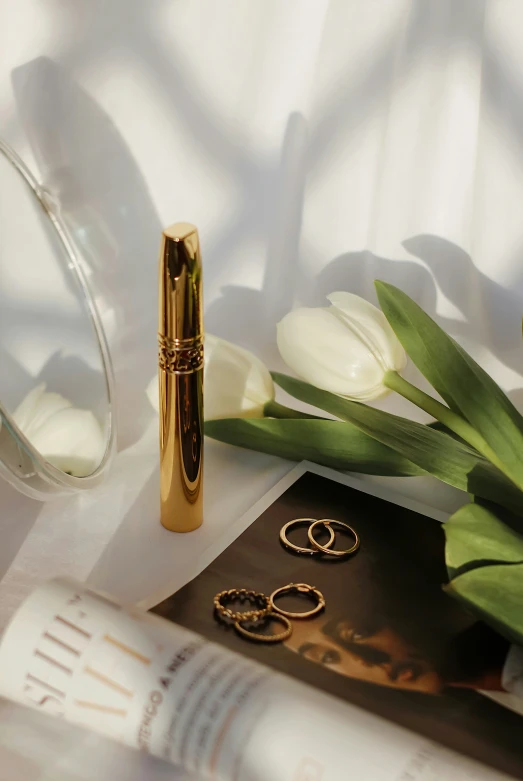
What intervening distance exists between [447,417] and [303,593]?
154mm

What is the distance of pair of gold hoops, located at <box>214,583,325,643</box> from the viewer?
0.53 m

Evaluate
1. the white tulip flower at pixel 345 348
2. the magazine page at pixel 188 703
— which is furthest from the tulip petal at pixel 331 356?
the magazine page at pixel 188 703

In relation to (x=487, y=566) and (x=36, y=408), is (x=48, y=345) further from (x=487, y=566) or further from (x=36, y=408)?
(x=487, y=566)

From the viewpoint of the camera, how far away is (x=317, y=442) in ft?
2.11

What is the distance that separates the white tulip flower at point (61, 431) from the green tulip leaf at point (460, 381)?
0.25 m

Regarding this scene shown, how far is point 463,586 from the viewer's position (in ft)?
1.56

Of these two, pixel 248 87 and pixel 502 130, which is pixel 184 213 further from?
pixel 502 130

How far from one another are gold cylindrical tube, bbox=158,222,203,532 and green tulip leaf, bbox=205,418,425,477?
68 millimetres

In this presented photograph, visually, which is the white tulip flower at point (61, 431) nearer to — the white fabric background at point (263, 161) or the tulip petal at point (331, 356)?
the white fabric background at point (263, 161)

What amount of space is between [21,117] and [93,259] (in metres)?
0.15

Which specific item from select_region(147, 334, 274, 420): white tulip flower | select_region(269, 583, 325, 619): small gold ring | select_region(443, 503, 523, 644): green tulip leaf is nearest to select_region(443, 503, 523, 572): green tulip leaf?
select_region(443, 503, 523, 644): green tulip leaf

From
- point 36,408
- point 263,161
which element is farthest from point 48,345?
point 263,161

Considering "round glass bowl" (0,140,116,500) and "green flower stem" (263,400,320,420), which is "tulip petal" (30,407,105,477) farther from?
"green flower stem" (263,400,320,420)

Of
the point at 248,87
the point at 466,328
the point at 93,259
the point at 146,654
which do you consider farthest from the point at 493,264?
the point at 146,654
